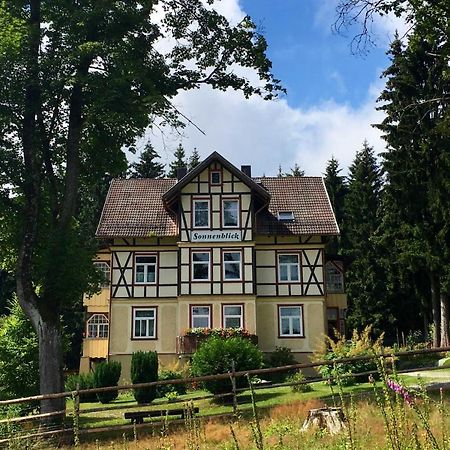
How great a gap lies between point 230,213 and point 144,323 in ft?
22.0

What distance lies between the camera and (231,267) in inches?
1115

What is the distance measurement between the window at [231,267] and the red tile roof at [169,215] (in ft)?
6.60

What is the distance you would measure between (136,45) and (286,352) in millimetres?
16495

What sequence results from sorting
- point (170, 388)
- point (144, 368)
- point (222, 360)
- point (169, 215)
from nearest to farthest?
point (222, 360)
point (144, 368)
point (170, 388)
point (169, 215)

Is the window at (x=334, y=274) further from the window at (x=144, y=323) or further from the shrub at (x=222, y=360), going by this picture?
the shrub at (x=222, y=360)

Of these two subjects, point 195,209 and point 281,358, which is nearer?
point 281,358

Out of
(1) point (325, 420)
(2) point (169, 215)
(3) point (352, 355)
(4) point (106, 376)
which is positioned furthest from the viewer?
(2) point (169, 215)

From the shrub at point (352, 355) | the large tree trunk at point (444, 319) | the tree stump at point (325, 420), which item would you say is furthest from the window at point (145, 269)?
the tree stump at point (325, 420)

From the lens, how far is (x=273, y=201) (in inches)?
1239

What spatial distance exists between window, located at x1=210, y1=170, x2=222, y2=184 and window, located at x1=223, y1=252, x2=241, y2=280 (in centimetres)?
355

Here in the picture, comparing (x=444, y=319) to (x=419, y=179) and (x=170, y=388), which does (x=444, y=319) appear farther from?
(x=170, y=388)

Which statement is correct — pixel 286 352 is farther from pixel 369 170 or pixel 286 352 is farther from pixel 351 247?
pixel 369 170

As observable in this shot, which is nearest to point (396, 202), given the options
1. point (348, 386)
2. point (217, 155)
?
point (217, 155)

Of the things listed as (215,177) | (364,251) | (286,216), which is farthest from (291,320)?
(364,251)
